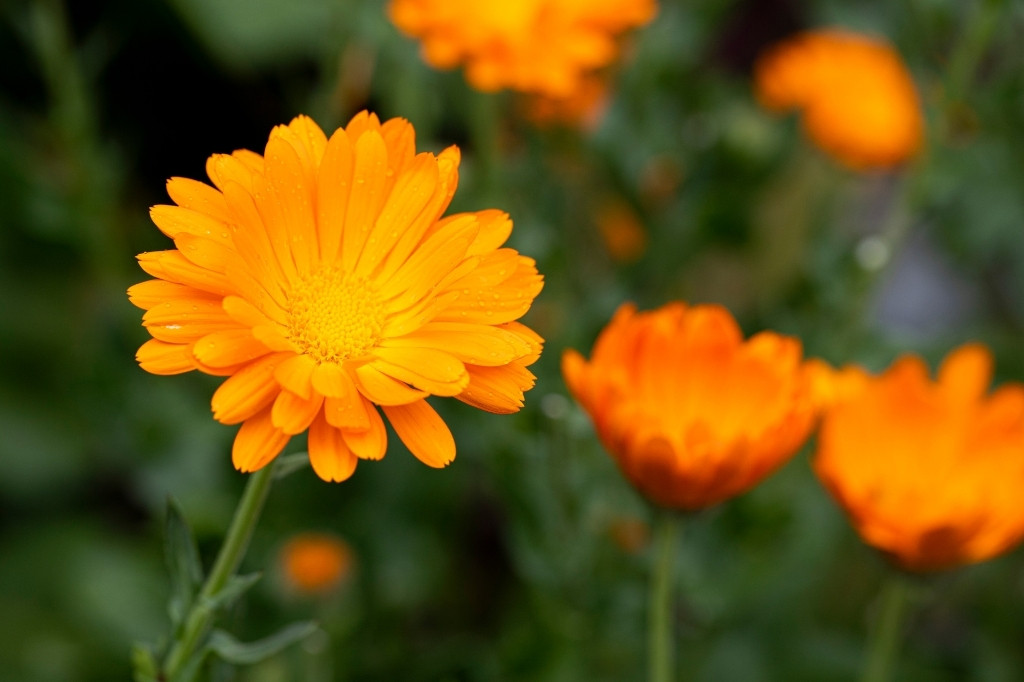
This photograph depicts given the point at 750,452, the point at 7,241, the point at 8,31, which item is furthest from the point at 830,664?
the point at 8,31

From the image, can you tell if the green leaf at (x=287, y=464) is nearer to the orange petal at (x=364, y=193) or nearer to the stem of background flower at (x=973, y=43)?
the orange petal at (x=364, y=193)

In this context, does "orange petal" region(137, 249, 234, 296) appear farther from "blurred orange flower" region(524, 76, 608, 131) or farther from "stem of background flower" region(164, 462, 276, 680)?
"blurred orange flower" region(524, 76, 608, 131)

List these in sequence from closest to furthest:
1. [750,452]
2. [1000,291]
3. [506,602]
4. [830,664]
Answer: [750,452]
[830,664]
[506,602]
[1000,291]

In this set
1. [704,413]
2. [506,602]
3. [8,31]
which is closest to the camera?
[704,413]

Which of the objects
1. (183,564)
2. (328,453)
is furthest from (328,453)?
(183,564)

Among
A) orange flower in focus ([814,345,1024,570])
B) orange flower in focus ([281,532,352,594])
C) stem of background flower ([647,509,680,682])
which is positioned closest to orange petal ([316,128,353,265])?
stem of background flower ([647,509,680,682])

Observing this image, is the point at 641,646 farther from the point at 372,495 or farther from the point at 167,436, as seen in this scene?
the point at 167,436

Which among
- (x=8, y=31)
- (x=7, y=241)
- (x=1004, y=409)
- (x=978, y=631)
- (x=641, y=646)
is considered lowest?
(x=978, y=631)
